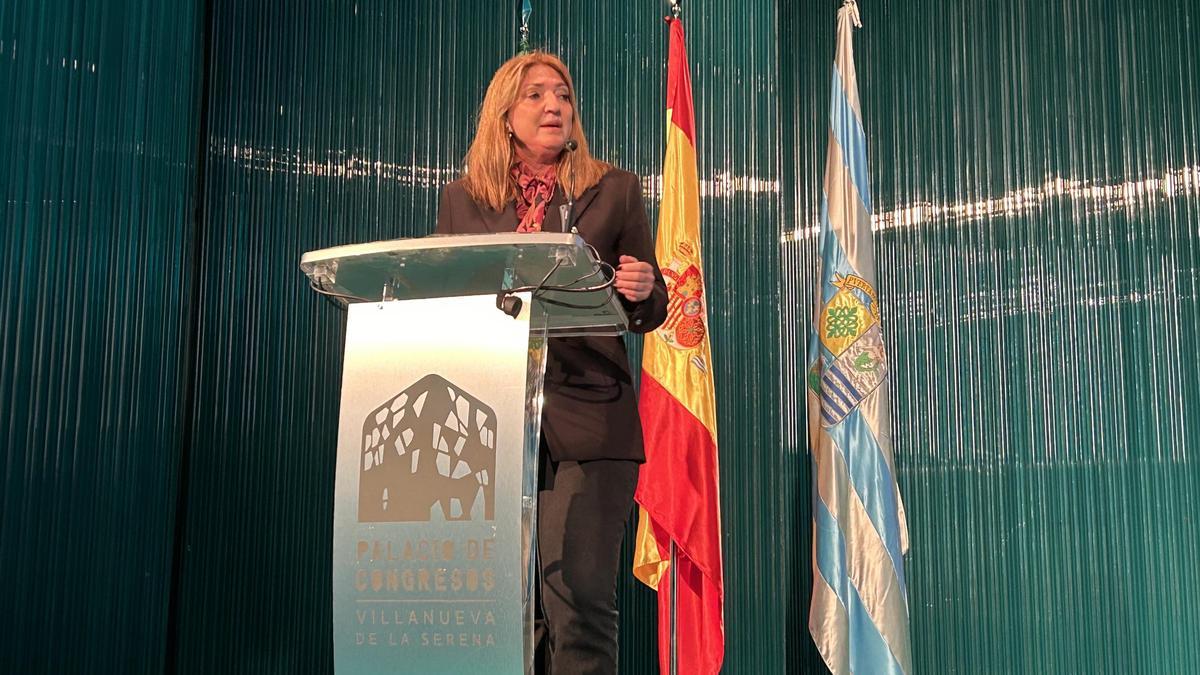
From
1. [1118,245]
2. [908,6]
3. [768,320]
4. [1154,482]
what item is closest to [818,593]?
[768,320]

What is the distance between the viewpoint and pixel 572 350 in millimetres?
1967

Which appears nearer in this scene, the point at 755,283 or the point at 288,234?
the point at 288,234

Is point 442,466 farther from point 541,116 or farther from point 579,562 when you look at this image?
point 541,116

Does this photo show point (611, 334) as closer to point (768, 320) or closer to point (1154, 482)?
point (768, 320)

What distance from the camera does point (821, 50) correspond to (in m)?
4.23

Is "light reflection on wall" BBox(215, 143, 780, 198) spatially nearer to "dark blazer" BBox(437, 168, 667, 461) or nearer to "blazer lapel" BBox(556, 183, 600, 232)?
"dark blazer" BBox(437, 168, 667, 461)

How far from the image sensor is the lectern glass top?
59.5 inches

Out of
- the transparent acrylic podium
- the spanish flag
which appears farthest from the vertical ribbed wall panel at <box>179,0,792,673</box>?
the transparent acrylic podium

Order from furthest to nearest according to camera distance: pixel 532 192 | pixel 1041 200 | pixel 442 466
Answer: pixel 1041 200, pixel 532 192, pixel 442 466

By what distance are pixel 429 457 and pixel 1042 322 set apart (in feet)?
9.13

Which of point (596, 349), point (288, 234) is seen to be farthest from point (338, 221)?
point (596, 349)

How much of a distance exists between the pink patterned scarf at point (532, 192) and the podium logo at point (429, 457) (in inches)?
21.8

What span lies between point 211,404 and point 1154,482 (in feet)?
9.31

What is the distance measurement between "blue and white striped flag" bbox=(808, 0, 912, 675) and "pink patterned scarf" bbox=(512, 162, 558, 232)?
5.65 feet
